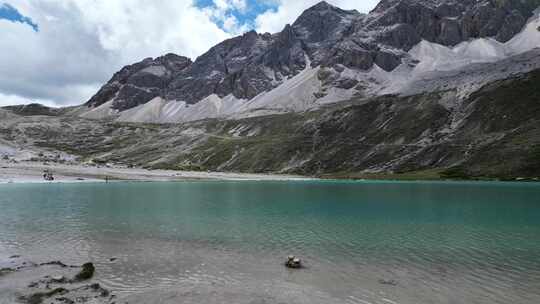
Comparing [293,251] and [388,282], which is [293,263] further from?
[388,282]

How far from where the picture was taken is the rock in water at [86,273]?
26.5 meters

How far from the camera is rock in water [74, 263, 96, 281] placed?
26.5 metres

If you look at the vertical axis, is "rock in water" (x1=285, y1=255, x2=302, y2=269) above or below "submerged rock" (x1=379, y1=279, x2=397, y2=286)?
above

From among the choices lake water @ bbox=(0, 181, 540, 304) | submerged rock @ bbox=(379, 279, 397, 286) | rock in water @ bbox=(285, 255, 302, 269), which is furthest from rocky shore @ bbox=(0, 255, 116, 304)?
submerged rock @ bbox=(379, 279, 397, 286)

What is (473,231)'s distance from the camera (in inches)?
1756

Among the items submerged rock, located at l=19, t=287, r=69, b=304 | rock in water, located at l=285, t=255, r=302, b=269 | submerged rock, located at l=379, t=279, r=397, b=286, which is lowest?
submerged rock, located at l=19, t=287, r=69, b=304

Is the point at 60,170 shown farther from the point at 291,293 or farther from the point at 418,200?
the point at 291,293

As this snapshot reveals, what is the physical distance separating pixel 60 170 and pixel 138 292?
16877cm

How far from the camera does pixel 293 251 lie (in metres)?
35.3

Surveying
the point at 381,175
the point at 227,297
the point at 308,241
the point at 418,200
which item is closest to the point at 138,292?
the point at 227,297

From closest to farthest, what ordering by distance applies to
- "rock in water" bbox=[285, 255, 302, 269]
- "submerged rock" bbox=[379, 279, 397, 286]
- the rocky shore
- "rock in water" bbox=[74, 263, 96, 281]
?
the rocky shore
"submerged rock" bbox=[379, 279, 397, 286]
"rock in water" bbox=[74, 263, 96, 281]
"rock in water" bbox=[285, 255, 302, 269]

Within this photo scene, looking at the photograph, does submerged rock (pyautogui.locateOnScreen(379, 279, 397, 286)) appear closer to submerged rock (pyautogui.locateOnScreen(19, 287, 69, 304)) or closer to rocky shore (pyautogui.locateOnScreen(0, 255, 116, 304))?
rocky shore (pyautogui.locateOnScreen(0, 255, 116, 304))

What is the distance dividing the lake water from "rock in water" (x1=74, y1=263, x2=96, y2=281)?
0.68m

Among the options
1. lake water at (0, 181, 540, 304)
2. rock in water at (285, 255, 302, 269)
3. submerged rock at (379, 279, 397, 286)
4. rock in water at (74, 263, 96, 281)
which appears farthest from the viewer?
rock in water at (285, 255, 302, 269)
